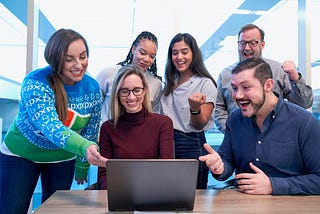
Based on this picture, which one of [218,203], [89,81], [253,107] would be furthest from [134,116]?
[218,203]

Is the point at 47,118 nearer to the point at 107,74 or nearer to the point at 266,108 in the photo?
the point at 107,74

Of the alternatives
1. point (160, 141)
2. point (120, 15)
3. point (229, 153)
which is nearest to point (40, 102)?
point (160, 141)

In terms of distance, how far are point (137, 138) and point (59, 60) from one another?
0.58m

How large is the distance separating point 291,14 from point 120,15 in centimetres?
195

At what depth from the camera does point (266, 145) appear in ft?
4.89

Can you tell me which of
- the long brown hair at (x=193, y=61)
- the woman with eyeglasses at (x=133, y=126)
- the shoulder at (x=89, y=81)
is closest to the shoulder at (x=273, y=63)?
the long brown hair at (x=193, y=61)

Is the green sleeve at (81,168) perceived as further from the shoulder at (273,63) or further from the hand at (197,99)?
the shoulder at (273,63)

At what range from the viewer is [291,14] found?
3.29m

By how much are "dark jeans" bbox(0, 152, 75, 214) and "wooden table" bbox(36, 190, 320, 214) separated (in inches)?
15.6

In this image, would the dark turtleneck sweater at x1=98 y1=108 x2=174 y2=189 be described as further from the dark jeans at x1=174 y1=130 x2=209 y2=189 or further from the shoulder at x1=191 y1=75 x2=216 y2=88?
the shoulder at x1=191 y1=75 x2=216 y2=88

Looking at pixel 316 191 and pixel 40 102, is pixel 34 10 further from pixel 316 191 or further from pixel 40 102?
pixel 316 191

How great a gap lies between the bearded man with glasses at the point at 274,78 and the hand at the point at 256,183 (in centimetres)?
84

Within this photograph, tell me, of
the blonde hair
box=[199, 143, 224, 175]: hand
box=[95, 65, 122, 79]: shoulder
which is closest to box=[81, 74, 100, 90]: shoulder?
the blonde hair

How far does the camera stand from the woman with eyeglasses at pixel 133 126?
5.60 feet
